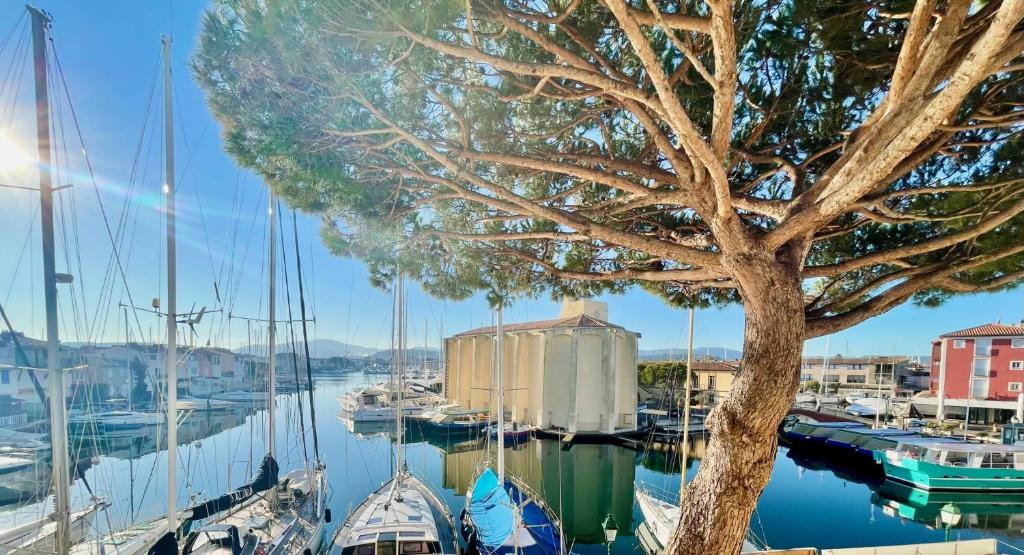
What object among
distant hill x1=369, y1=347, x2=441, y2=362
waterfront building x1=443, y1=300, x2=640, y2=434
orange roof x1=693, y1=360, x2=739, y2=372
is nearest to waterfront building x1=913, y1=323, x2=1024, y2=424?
orange roof x1=693, y1=360, x2=739, y2=372

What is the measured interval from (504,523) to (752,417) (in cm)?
621

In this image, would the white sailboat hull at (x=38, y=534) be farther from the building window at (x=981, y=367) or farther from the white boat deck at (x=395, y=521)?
the building window at (x=981, y=367)

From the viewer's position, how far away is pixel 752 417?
2592 millimetres

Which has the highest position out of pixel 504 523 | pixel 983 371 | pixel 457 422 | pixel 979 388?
pixel 504 523

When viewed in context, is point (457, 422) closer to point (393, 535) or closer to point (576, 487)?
point (576, 487)

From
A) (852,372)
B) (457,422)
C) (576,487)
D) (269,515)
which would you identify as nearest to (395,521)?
(269,515)

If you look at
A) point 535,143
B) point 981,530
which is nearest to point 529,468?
point 981,530

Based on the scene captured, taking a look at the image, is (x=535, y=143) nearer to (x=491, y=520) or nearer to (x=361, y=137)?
(x=361, y=137)

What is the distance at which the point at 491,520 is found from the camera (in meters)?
7.85

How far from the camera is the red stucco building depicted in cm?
2241

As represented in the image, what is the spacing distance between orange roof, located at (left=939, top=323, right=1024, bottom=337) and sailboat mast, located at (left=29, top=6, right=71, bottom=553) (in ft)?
113

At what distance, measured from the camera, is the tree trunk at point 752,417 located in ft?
8.52

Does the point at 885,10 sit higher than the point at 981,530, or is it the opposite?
the point at 885,10

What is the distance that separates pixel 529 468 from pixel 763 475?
14.6m
